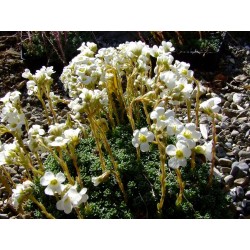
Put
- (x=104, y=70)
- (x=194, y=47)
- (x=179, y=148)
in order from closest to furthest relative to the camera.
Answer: (x=179, y=148) → (x=104, y=70) → (x=194, y=47)

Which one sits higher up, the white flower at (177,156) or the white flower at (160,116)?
the white flower at (160,116)

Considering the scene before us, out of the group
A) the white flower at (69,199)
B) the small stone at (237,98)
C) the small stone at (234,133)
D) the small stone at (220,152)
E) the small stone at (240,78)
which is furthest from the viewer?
the small stone at (240,78)

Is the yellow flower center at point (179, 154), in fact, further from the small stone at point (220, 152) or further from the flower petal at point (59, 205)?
the small stone at point (220, 152)

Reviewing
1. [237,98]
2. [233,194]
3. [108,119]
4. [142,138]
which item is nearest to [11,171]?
[108,119]

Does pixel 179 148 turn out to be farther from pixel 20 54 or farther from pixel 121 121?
pixel 20 54

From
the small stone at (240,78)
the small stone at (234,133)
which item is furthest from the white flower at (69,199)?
the small stone at (240,78)

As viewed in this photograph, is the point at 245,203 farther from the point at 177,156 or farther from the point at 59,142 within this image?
the point at 59,142

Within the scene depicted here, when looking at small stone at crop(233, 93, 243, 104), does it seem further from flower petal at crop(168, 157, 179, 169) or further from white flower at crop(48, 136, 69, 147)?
white flower at crop(48, 136, 69, 147)

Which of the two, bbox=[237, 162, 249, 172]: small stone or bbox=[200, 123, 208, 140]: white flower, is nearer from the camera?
bbox=[237, 162, 249, 172]: small stone

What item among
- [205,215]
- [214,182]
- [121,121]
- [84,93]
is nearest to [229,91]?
[121,121]

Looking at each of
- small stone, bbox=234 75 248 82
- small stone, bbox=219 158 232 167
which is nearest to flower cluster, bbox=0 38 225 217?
small stone, bbox=219 158 232 167

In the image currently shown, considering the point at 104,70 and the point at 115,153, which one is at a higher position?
the point at 104,70
